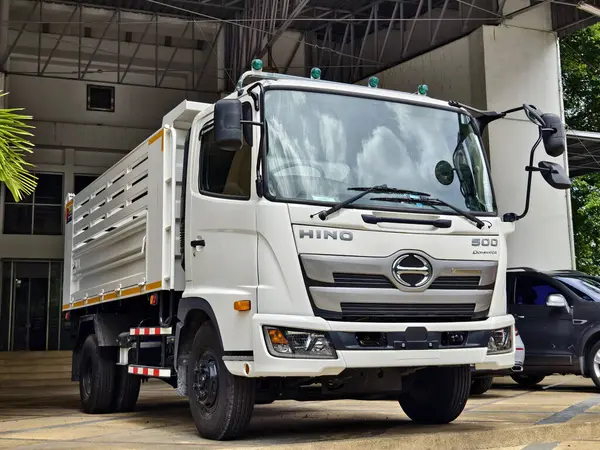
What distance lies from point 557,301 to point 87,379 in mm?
6685

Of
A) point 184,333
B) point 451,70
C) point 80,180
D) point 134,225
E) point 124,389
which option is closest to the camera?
point 184,333

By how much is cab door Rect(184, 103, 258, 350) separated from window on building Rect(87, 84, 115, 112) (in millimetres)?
21661

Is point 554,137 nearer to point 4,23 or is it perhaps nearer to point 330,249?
point 330,249

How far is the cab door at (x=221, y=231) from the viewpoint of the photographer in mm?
6055

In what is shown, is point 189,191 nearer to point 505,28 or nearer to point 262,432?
point 262,432

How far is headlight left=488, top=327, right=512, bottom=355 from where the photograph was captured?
6.48 metres

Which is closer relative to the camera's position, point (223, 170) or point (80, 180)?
point (223, 170)

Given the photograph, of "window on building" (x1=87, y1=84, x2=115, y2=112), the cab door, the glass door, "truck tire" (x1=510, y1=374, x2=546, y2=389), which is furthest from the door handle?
"window on building" (x1=87, y1=84, x2=115, y2=112)

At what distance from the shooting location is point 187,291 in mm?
6949

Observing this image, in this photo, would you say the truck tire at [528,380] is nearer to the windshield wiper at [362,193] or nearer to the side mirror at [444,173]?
the side mirror at [444,173]

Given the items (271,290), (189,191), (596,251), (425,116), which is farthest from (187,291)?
(596,251)

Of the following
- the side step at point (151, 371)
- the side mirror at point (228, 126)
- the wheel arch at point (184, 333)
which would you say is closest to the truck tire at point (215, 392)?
the wheel arch at point (184, 333)

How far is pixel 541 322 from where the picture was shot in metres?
12.1

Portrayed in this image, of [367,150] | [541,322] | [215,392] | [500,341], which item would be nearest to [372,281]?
[367,150]
